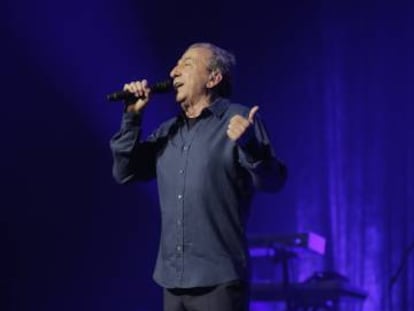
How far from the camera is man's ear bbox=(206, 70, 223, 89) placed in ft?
7.48

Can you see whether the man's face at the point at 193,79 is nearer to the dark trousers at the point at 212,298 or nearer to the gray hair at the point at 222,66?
the gray hair at the point at 222,66

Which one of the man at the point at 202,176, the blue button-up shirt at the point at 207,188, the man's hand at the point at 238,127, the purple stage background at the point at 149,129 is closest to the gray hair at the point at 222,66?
the man at the point at 202,176

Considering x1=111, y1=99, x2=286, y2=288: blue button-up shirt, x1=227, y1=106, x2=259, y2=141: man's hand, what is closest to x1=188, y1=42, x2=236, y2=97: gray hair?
x1=111, y1=99, x2=286, y2=288: blue button-up shirt

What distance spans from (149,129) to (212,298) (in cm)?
309

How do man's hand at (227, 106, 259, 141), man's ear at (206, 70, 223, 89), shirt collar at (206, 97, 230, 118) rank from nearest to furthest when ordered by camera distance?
1. man's hand at (227, 106, 259, 141)
2. shirt collar at (206, 97, 230, 118)
3. man's ear at (206, 70, 223, 89)

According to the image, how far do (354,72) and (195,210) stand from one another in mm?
3229

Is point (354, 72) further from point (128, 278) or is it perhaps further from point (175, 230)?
point (175, 230)

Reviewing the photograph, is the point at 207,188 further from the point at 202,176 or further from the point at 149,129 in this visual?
the point at 149,129

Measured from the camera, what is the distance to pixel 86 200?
486 centimetres

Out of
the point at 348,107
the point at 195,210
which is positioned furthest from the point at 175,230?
the point at 348,107

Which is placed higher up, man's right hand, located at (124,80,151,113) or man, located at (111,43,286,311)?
man's right hand, located at (124,80,151,113)

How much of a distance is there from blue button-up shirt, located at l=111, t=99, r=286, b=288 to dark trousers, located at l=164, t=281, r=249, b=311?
0.9 inches

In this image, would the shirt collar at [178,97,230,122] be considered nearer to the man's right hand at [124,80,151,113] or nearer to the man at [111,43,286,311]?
the man at [111,43,286,311]

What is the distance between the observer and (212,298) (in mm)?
1935
